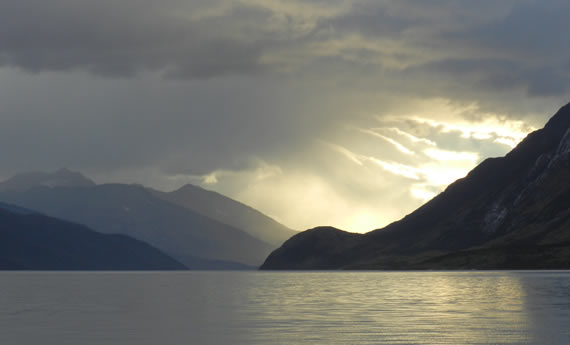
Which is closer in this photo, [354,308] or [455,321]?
[455,321]

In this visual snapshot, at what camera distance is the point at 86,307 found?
10362 cm

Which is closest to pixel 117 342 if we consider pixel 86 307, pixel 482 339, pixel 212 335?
pixel 212 335

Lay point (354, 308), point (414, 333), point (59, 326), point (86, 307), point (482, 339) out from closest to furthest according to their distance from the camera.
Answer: point (482, 339), point (414, 333), point (59, 326), point (354, 308), point (86, 307)

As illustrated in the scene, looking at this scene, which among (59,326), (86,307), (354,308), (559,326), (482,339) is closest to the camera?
(482,339)

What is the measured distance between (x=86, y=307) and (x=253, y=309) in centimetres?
2323

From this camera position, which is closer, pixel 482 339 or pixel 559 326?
pixel 482 339

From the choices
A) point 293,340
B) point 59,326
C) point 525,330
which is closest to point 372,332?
point 293,340

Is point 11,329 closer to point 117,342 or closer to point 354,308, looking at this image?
point 117,342

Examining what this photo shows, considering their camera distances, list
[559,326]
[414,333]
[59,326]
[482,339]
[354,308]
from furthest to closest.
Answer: [354,308] → [59,326] → [559,326] → [414,333] → [482,339]

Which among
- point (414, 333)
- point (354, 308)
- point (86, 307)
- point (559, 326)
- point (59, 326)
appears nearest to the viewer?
point (414, 333)

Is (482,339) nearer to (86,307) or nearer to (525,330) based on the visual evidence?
(525,330)

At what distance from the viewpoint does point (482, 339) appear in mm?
58812

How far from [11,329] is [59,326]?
15.3 ft

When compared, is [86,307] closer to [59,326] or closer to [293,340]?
[59,326]
